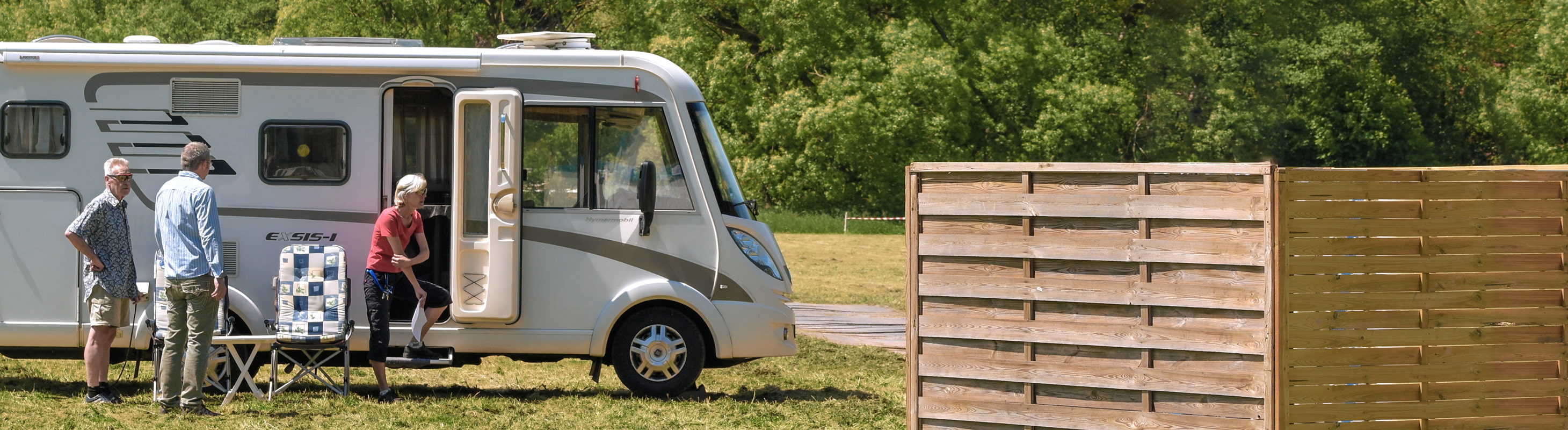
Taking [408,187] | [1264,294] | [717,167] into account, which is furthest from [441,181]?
[1264,294]

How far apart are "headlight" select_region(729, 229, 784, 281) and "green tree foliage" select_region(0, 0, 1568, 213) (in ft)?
89.7

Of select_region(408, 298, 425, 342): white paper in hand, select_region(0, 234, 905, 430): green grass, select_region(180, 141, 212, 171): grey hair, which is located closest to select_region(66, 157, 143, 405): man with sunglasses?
select_region(0, 234, 905, 430): green grass

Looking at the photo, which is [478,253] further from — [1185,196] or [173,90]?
[1185,196]

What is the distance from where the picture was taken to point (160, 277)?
23.7ft

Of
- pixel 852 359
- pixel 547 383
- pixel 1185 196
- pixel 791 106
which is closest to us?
pixel 1185 196

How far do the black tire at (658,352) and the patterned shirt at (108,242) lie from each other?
2.80 metres

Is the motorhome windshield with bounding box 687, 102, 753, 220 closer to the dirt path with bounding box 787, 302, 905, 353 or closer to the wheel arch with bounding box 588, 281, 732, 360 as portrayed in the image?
the wheel arch with bounding box 588, 281, 732, 360

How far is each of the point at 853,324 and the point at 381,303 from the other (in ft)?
21.0

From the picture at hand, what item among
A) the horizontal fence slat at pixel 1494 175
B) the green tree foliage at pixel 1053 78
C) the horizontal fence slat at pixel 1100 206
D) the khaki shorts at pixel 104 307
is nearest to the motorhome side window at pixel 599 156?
the khaki shorts at pixel 104 307

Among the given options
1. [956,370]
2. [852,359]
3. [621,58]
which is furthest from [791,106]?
[956,370]

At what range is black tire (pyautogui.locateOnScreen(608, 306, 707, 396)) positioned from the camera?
8.11 metres

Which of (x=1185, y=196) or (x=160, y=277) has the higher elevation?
(x=1185, y=196)

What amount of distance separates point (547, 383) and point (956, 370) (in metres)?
3.94

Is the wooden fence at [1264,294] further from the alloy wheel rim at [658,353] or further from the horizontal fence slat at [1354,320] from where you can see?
the alloy wheel rim at [658,353]
